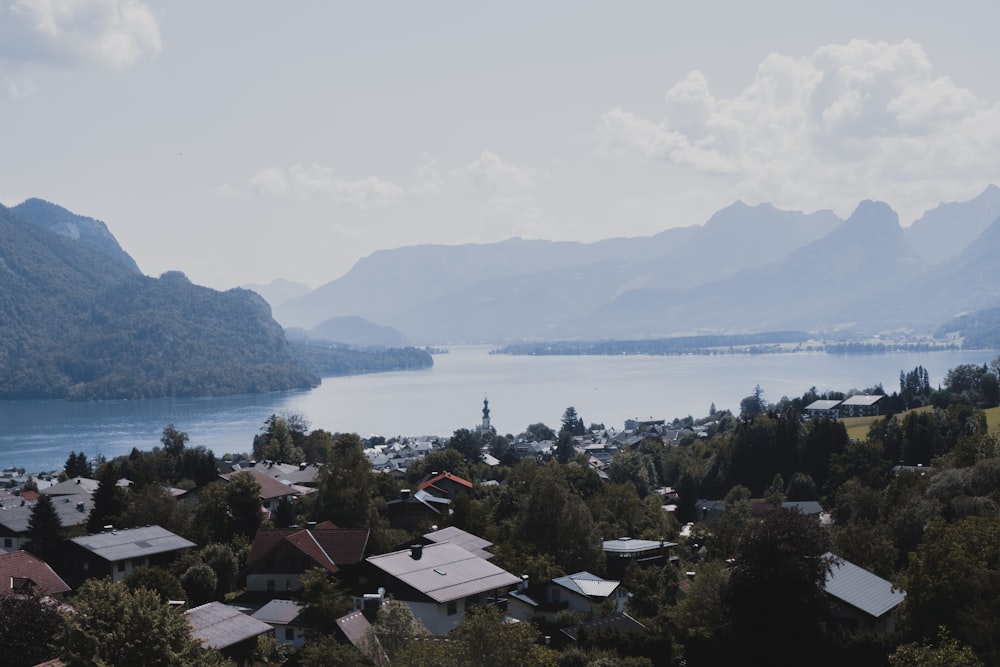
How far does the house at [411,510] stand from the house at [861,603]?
44.6 ft

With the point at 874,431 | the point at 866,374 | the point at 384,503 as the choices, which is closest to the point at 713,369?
the point at 866,374

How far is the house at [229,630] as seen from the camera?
57.8 feet

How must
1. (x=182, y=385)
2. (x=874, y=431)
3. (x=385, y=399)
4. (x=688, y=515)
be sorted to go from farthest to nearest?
(x=182, y=385) < (x=385, y=399) < (x=874, y=431) < (x=688, y=515)

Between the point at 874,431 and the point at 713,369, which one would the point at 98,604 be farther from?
the point at 713,369

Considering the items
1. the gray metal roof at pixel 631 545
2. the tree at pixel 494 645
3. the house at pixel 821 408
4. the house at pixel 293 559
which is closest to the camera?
the tree at pixel 494 645

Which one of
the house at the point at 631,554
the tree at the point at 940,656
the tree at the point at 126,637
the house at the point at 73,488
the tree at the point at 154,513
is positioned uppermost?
the tree at the point at 126,637

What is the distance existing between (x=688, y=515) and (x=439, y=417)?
2547 inches

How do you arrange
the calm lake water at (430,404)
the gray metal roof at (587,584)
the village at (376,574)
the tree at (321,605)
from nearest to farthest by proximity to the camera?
1. the village at (376,574)
2. the tree at (321,605)
3. the gray metal roof at (587,584)
4. the calm lake water at (430,404)

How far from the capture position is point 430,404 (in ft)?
391

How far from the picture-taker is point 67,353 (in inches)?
7165

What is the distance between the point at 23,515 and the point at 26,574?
915 cm

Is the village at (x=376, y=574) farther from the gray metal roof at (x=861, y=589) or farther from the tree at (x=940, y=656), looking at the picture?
the tree at (x=940, y=656)

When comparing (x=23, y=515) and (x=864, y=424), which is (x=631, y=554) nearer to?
(x=23, y=515)

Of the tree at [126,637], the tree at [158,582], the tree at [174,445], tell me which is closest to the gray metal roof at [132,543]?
the tree at [158,582]
